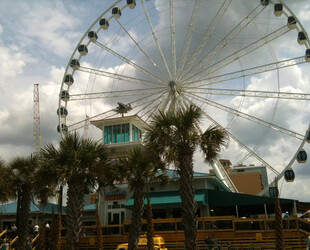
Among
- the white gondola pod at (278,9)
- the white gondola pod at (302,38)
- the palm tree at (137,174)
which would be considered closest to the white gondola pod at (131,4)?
the white gondola pod at (278,9)

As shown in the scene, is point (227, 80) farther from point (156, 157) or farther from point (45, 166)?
point (45, 166)

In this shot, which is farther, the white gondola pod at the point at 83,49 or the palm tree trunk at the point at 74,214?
the white gondola pod at the point at 83,49

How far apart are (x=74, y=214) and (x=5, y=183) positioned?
7.58 meters

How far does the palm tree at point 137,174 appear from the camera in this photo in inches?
727

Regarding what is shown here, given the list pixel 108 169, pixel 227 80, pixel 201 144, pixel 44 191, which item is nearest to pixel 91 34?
pixel 227 80

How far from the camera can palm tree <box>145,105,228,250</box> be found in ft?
53.1

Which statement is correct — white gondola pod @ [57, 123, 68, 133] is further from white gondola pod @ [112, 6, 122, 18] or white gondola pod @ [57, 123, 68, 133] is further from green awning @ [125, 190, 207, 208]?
white gondola pod @ [112, 6, 122, 18]

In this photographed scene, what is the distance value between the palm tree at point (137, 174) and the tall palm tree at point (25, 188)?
244 inches

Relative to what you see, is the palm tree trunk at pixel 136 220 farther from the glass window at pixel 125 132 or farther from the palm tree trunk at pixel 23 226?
the glass window at pixel 125 132

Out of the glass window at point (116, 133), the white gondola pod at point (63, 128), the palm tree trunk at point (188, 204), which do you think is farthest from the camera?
the glass window at point (116, 133)

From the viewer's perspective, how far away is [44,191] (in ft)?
78.1

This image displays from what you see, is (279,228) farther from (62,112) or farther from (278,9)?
(62,112)

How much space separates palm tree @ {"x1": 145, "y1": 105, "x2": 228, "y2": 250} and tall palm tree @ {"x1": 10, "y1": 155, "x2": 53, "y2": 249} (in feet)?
29.9

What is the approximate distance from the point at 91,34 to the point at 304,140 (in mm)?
21536
